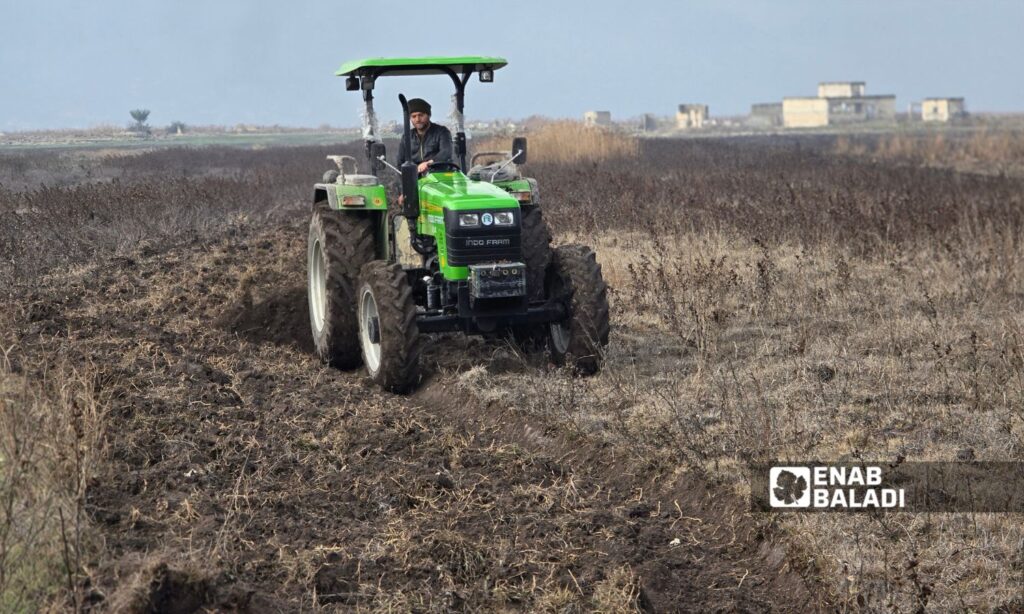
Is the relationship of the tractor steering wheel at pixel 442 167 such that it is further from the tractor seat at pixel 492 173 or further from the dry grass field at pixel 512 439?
the dry grass field at pixel 512 439

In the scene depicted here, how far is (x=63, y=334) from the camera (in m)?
9.29

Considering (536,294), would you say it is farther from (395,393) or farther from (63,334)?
(63,334)

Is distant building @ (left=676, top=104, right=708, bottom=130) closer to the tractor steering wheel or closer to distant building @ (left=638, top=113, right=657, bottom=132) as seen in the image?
distant building @ (left=638, top=113, right=657, bottom=132)

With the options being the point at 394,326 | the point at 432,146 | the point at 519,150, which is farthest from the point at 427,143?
the point at 394,326

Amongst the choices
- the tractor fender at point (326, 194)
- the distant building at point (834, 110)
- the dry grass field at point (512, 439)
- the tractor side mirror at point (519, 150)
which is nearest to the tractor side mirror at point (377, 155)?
the tractor fender at point (326, 194)

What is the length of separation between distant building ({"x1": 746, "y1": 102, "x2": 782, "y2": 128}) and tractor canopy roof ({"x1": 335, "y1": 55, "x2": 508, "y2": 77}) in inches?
3624

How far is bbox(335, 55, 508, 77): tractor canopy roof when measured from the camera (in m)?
8.55

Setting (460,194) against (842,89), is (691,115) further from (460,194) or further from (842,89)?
(460,194)

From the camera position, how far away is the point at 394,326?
7898 millimetres

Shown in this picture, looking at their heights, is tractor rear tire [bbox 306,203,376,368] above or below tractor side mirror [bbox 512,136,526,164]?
below

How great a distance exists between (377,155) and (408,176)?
2.20ft

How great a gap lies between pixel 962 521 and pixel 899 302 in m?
5.32

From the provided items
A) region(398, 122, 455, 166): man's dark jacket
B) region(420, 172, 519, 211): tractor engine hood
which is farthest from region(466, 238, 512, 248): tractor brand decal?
region(398, 122, 455, 166): man's dark jacket

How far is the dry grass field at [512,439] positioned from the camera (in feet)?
16.3
